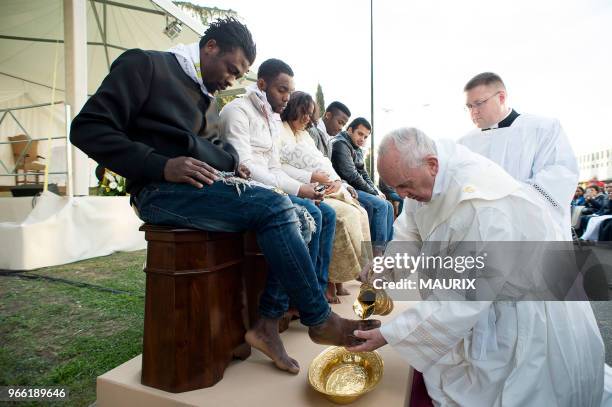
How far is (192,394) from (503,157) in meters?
2.85

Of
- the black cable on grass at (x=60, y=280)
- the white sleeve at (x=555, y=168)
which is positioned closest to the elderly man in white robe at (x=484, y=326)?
the white sleeve at (x=555, y=168)

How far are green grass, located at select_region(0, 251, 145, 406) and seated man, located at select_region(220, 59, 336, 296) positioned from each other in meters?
1.42

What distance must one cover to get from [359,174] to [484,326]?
2.99 m

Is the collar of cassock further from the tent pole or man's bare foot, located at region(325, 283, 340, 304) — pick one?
the tent pole

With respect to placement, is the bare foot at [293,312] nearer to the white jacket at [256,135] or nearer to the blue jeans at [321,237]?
the blue jeans at [321,237]

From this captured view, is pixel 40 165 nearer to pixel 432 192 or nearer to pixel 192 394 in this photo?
pixel 192 394

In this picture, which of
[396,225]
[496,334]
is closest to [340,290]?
Result: [396,225]

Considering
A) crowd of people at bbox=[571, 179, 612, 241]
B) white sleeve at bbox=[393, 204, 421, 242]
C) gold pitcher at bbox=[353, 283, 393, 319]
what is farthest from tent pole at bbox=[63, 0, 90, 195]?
crowd of people at bbox=[571, 179, 612, 241]

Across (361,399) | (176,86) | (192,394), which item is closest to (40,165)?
(176,86)

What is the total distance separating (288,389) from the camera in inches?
62.7

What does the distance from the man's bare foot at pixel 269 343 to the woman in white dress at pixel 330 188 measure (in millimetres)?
1098

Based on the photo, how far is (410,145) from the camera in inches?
58.2

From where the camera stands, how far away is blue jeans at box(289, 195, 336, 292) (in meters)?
2.24

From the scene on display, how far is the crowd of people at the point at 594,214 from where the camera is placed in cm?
719
